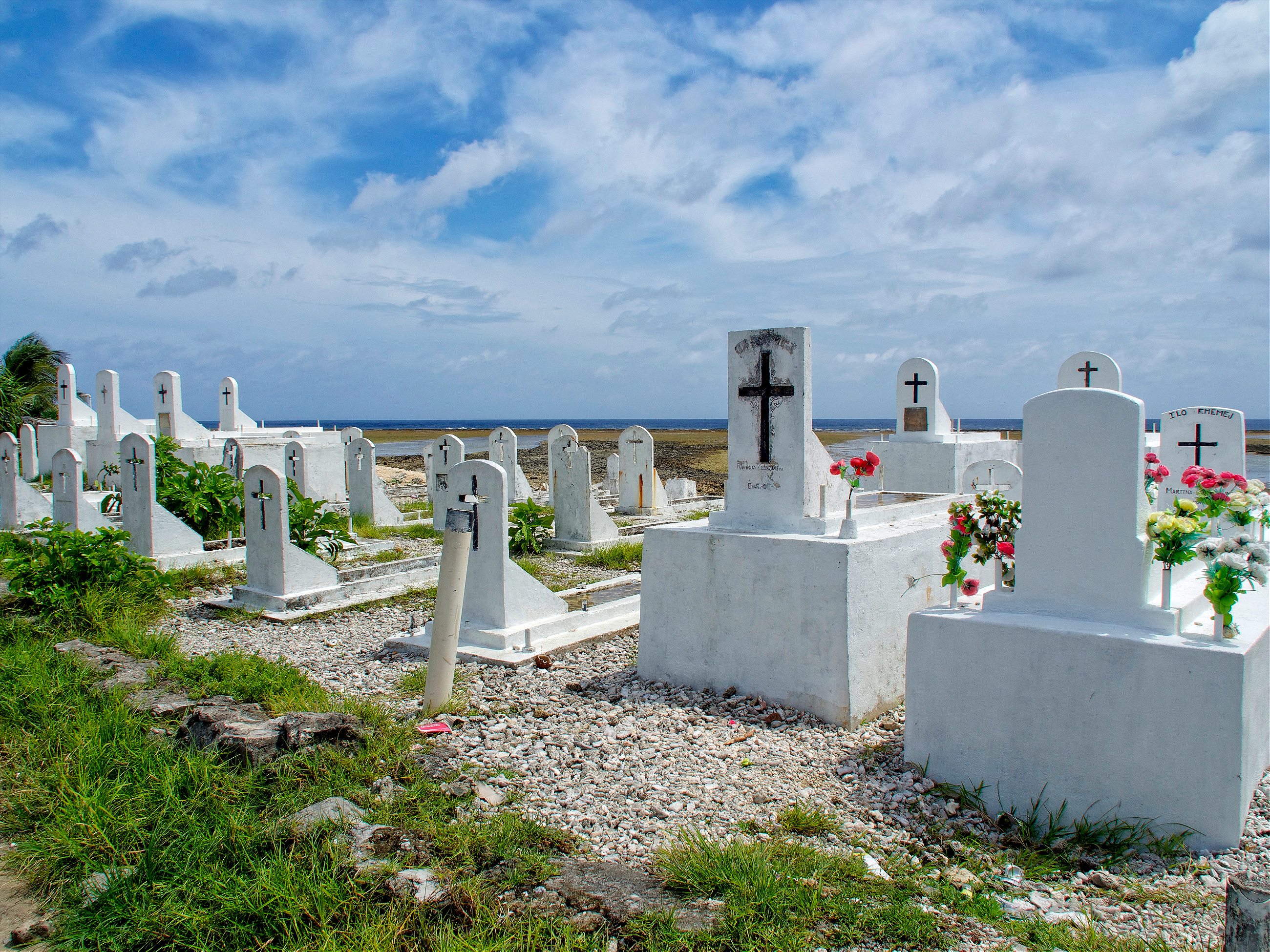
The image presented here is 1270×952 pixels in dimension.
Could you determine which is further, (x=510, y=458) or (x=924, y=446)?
(x=510, y=458)

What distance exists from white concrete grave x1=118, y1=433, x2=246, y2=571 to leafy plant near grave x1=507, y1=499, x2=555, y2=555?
3.98 meters

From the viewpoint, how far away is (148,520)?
1080 cm

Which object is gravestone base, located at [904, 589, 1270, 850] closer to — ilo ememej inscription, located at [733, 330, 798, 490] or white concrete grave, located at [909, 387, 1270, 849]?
white concrete grave, located at [909, 387, 1270, 849]

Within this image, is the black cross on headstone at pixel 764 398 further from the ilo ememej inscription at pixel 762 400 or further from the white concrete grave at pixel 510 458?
the white concrete grave at pixel 510 458

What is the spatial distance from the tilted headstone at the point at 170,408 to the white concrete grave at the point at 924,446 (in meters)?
16.3

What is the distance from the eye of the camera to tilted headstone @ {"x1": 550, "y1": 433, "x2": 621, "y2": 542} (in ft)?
43.1

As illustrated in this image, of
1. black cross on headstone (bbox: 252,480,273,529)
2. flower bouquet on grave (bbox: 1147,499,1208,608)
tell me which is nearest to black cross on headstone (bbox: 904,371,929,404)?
black cross on headstone (bbox: 252,480,273,529)

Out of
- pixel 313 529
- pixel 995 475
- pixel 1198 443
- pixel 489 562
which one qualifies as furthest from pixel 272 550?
pixel 1198 443

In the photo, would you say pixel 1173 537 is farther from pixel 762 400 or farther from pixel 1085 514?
pixel 762 400

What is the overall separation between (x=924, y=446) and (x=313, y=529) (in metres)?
10.5

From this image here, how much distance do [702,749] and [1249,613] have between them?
9.95 feet

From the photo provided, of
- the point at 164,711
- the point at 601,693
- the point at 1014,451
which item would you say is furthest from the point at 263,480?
the point at 1014,451

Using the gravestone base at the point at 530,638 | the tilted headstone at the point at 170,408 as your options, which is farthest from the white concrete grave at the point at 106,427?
the gravestone base at the point at 530,638

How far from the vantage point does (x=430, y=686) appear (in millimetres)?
5551
